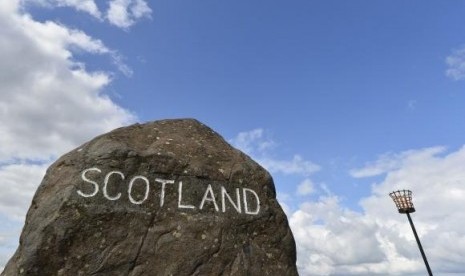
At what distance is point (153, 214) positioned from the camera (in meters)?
7.59

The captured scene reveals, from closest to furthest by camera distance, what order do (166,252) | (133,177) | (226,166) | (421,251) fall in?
(166,252)
(133,177)
(226,166)
(421,251)

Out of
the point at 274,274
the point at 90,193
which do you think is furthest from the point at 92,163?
the point at 274,274

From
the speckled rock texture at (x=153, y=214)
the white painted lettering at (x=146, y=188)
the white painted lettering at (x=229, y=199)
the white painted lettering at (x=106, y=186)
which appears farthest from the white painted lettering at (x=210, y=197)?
the white painted lettering at (x=106, y=186)

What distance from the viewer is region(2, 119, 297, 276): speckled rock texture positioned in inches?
273

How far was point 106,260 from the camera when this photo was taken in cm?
696

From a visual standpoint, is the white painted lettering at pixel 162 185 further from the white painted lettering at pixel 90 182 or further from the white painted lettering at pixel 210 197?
the white painted lettering at pixel 90 182

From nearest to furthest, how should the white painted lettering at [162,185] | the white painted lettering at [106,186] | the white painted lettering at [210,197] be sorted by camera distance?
the white painted lettering at [106,186] → the white painted lettering at [162,185] → the white painted lettering at [210,197]

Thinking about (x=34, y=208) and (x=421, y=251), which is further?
(x=421, y=251)

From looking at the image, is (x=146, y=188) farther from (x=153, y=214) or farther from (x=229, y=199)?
(x=229, y=199)

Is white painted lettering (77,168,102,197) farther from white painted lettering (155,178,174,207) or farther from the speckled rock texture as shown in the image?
white painted lettering (155,178,174,207)

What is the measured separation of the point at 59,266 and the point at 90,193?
1276 millimetres

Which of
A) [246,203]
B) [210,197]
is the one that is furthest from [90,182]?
[246,203]

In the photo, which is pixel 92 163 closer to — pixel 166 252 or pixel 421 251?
pixel 166 252

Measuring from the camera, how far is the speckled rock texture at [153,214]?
22.8ft
